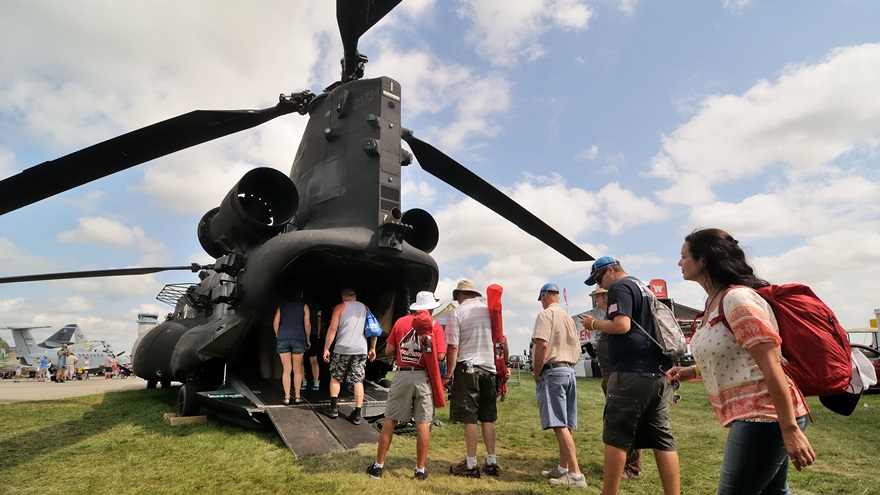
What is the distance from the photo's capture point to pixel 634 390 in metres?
3.17

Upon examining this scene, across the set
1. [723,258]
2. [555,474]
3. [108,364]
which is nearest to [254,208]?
[555,474]

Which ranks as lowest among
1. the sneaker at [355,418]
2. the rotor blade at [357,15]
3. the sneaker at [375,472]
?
the sneaker at [375,472]

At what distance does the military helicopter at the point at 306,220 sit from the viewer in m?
5.64

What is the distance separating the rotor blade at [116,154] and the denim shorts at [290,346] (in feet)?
9.33

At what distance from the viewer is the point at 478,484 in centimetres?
423

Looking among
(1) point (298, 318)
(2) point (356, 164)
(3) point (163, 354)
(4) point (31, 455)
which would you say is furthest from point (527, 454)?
(3) point (163, 354)

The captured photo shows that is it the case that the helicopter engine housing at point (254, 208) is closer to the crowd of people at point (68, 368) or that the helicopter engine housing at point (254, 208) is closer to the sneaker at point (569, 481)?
the sneaker at point (569, 481)

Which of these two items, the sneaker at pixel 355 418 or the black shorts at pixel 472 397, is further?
the sneaker at pixel 355 418

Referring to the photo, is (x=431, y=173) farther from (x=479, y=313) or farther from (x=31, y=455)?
(x=31, y=455)

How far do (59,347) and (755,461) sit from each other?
162ft

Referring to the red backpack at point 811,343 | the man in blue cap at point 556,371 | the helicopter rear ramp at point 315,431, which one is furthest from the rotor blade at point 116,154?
the red backpack at point 811,343

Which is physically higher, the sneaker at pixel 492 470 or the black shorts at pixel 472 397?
the black shorts at pixel 472 397

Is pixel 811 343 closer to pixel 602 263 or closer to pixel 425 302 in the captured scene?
pixel 602 263


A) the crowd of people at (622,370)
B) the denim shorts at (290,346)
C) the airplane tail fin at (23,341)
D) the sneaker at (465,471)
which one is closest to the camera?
the crowd of people at (622,370)
